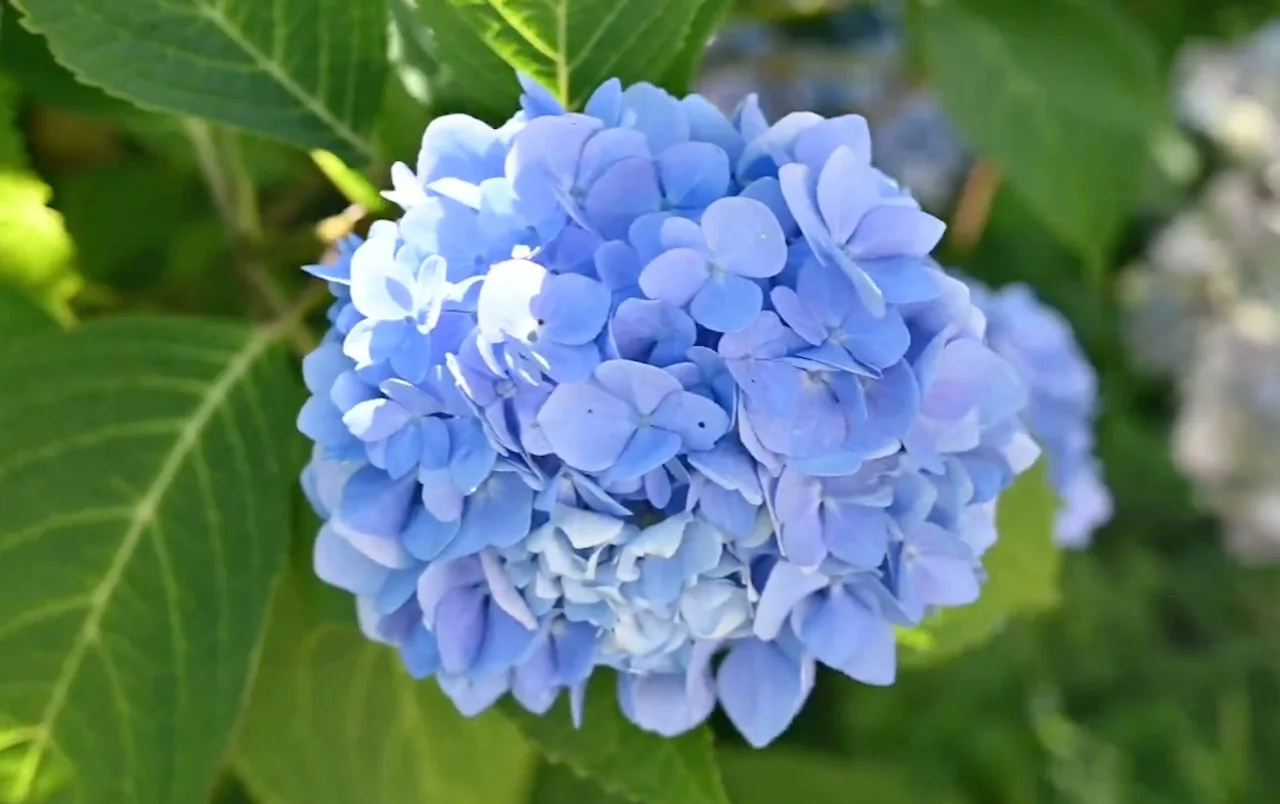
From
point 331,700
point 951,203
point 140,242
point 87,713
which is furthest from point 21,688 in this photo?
point 951,203

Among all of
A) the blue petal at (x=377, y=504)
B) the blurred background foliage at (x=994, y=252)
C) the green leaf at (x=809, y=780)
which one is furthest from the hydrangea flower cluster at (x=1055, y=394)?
the blue petal at (x=377, y=504)

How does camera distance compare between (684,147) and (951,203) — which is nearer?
(684,147)

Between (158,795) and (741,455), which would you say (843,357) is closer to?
(741,455)

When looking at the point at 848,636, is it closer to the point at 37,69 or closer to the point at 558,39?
the point at 558,39

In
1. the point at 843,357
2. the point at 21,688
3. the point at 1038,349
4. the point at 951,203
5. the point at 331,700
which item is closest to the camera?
the point at 843,357

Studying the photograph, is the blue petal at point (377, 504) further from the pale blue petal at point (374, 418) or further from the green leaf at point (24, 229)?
the green leaf at point (24, 229)

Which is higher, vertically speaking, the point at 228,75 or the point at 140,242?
the point at 228,75

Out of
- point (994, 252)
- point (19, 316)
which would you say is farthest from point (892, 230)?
point (994, 252)
